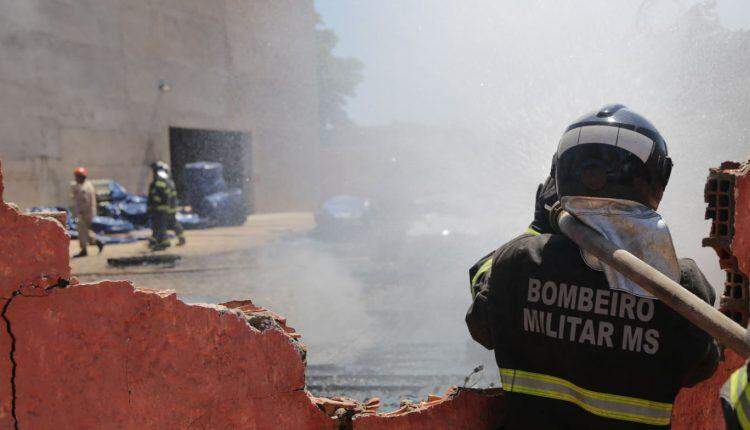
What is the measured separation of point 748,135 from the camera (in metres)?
8.90

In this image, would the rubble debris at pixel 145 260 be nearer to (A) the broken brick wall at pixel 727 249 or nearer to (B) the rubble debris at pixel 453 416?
(B) the rubble debris at pixel 453 416

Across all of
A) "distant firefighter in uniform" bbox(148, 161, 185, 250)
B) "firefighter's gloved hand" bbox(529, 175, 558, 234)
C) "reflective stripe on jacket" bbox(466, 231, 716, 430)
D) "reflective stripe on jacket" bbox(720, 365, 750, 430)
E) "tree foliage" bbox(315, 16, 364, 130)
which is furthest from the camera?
"tree foliage" bbox(315, 16, 364, 130)

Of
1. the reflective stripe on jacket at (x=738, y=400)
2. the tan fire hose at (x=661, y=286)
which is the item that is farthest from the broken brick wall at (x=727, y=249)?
the reflective stripe on jacket at (x=738, y=400)

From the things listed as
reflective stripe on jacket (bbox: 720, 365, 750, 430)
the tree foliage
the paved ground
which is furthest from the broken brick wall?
the tree foliage

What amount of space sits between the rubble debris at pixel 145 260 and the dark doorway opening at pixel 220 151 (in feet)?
34.7

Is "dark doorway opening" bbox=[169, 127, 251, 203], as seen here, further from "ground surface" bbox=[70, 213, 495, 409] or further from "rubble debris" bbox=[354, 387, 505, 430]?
"rubble debris" bbox=[354, 387, 505, 430]

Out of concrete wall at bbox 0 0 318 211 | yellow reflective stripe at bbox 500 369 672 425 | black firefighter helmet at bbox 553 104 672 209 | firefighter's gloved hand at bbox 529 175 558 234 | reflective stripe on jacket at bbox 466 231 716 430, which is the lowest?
yellow reflective stripe at bbox 500 369 672 425

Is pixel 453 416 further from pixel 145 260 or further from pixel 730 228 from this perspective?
pixel 145 260

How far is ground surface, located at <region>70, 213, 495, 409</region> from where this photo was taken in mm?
4664

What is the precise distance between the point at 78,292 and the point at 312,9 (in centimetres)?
2285

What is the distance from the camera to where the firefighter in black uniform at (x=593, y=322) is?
129cm

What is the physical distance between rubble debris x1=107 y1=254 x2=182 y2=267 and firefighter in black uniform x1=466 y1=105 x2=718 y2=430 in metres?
8.72

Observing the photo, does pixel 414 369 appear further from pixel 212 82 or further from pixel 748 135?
pixel 212 82

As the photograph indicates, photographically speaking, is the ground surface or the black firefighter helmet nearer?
the black firefighter helmet
